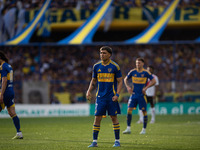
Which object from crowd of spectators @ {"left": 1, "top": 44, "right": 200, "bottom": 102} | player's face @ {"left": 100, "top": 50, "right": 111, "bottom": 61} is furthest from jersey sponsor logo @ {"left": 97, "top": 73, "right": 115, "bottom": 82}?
crowd of spectators @ {"left": 1, "top": 44, "right": 200, "bottom": 102}

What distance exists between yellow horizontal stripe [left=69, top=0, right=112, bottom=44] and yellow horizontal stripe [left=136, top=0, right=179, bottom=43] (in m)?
3.48

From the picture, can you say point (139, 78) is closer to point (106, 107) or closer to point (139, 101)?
point (139, 101)

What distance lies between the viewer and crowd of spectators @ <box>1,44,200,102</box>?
29.1 m

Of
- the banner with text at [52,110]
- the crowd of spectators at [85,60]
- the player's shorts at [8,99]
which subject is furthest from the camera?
the crowd of spectators at [85,60]

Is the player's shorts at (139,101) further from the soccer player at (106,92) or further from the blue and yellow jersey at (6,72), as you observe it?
the blue and yellow jersey at (6,72)

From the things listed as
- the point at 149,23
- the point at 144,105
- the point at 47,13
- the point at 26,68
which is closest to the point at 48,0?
the point at 47,13

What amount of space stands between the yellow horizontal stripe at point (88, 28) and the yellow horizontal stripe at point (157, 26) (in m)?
3.48

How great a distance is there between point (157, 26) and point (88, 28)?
4.57 metres

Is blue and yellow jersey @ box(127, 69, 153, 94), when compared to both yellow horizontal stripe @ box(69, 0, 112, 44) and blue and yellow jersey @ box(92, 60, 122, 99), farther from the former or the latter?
yellow horizontal stripe @ box(69, 0, 112, 44)

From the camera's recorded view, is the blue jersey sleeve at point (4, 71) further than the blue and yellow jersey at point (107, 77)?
Yes

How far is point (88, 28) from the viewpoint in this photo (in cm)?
2906

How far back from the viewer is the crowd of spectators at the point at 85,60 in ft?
95.3

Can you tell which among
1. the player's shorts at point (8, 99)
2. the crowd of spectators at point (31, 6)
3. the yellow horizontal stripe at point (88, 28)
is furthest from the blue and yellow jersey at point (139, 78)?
the crowd of spectators at point (31, 6)

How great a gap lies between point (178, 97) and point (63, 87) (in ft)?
20.9
